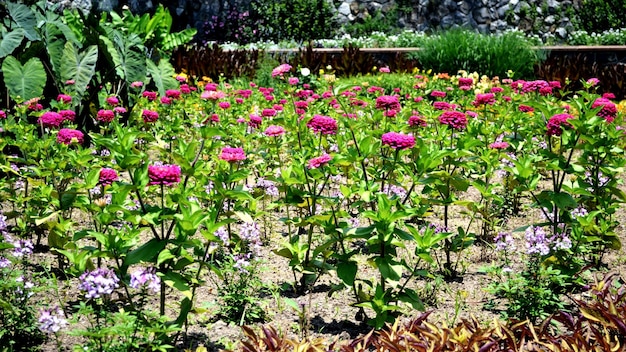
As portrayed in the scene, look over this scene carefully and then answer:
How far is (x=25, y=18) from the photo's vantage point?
6.21 m

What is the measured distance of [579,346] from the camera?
2.50 m

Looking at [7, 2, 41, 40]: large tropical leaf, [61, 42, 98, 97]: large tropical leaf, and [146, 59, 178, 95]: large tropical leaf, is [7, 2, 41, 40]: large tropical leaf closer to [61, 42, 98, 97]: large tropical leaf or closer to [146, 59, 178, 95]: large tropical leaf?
[61, 42, 98, 97]: large tropical leaf

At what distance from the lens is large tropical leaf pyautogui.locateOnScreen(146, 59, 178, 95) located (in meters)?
7.43

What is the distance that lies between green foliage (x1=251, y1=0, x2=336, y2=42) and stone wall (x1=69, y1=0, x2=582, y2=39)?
0.54 metres

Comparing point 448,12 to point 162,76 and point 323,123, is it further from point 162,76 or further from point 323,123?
point 323,123

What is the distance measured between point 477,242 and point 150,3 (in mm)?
13370

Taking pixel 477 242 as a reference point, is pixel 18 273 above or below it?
above

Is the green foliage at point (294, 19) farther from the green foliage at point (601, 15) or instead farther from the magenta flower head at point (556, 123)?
the magenta flower head at point (556, 123)

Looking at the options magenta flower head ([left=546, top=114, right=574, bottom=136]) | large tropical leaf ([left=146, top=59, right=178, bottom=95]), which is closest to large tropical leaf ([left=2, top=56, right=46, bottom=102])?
large tropical leaf ([left=146, top=59, right=178, bottom=95])

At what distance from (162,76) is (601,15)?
12.0 m

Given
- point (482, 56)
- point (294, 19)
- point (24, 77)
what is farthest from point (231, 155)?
point (294, 19)

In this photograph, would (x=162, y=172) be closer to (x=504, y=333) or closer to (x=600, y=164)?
(x=504, y=333)

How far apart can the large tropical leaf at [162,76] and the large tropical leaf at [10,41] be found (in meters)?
1.71

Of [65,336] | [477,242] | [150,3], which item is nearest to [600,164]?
[477,242]
